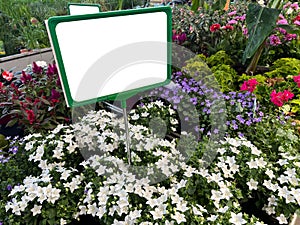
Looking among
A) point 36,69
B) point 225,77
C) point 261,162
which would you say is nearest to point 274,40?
point 225,77

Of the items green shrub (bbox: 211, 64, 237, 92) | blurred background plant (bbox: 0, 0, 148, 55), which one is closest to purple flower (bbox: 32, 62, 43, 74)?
green shrub (bbox: 211, 64, 237, 92)

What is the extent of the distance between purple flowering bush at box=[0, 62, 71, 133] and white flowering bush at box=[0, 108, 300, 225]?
0.44m

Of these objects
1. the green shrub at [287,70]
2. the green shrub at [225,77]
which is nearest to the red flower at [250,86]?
the green shrub at [225,77]

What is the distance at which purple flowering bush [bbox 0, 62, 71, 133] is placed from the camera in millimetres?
1999

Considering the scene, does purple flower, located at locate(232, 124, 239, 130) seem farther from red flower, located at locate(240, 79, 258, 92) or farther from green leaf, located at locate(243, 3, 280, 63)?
green leaf, located at locate(243, 3, 280, 63)

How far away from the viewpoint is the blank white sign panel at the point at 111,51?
0.86 m

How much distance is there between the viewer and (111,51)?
93 centimetres

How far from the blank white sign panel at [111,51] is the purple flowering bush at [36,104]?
1168 mm

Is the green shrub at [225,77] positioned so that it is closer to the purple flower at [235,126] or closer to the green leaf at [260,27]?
the green leaf at [260,27]

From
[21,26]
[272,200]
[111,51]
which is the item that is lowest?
[21,26]

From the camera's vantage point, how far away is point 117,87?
99cm

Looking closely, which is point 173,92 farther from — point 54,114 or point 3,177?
point 3,177

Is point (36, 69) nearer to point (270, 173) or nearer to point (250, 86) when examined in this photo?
point (250, 86)

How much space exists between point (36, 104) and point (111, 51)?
1.34 meters
